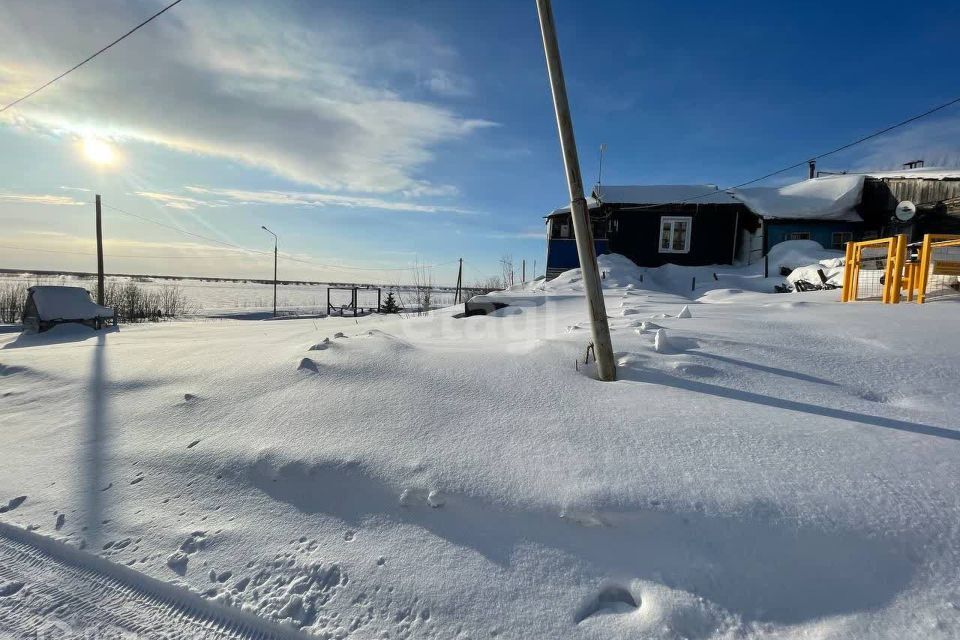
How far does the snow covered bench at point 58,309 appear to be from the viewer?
1089 centimetres

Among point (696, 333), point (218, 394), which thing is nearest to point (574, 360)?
point (696, 333)

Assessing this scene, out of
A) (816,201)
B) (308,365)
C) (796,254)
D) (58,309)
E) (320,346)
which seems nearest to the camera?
(308,365)

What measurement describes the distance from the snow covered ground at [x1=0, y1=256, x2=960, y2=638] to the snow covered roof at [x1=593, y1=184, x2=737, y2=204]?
15.2m

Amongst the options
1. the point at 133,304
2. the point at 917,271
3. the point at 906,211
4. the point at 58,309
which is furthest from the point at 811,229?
the point at 133,304

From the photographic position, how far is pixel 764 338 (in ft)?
12.2

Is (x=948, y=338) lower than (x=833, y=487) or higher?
higher

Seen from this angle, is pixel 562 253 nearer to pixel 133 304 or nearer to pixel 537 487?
pixel 537 487

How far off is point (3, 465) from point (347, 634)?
109 inches

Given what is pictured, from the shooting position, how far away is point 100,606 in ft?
5.19

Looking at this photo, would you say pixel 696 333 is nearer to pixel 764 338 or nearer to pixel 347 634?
pixel 764 338

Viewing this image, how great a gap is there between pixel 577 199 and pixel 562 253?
15.5 m

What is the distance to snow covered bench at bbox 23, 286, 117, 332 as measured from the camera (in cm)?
1089

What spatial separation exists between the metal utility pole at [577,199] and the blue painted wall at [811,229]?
1657 cm

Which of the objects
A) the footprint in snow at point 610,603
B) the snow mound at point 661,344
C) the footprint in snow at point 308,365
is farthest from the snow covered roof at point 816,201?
the footprint in snow at point 610,603
